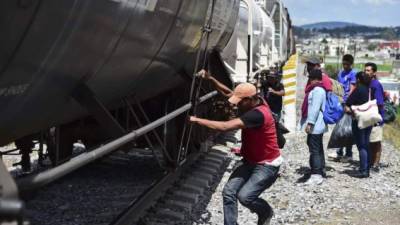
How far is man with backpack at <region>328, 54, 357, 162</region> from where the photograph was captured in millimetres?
10516

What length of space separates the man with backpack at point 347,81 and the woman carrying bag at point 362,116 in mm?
969

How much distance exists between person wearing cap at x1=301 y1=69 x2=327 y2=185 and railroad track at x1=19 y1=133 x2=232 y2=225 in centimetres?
144

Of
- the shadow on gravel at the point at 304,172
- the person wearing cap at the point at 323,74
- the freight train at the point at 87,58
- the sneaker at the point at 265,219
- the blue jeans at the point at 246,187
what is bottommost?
the shadow on gravel at the point at 304,172

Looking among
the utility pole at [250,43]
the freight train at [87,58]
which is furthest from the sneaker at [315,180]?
the utility pole at [250,43]

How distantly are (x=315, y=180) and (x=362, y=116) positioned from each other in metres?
1.27

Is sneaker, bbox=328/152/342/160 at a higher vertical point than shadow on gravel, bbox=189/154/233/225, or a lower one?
lower

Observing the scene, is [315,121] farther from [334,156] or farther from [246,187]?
[246,187]

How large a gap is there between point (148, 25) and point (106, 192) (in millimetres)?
3976

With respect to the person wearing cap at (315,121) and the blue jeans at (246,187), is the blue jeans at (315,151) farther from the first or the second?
the blue jeans at (246,187)

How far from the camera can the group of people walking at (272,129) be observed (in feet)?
18.3

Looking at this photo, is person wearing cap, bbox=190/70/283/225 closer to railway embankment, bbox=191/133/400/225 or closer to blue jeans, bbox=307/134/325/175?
railway embankment, bbox=191/133/400/225

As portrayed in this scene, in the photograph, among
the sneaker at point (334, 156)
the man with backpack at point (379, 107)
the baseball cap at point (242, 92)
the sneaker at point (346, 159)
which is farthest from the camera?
the sneaker at point (334, 156)

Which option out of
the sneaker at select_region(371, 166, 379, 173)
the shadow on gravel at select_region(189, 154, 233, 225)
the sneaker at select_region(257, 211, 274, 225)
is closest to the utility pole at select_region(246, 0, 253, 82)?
the sneaker at select_region(371, 166, 379, 173)

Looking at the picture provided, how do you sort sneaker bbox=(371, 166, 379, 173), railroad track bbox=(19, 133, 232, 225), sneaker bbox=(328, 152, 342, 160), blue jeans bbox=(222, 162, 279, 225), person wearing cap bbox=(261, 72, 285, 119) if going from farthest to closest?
person wearing cap bbox=(261, 72, 285, 119) → sneaker bbox=(328, 152, 342, 160) → sneaker bbox=(371, 166, 379, 173) → railroad track bbox=(19, 133, 232, 225) → blue jeans bbox=(222, 162, 279, 225)
